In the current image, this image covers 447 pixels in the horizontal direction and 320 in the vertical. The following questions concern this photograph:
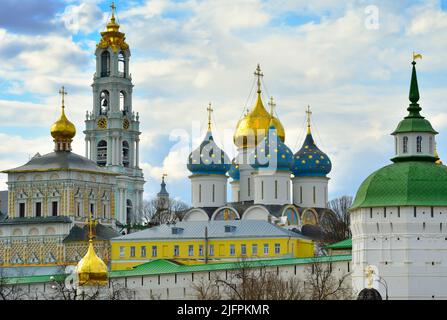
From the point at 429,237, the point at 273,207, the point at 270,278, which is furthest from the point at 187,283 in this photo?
the point at 273,207

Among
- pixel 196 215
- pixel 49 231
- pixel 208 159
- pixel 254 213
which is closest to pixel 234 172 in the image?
pixel 208 159

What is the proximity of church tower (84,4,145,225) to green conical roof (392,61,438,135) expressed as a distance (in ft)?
122

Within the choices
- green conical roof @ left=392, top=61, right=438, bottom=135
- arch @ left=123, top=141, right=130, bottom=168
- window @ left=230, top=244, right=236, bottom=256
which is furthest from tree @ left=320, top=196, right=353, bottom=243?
arch @ left=123, top=141, right=130, bottom=168

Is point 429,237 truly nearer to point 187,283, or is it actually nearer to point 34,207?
point 187,283

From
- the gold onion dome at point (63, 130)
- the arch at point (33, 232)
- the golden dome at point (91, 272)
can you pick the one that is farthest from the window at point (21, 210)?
the golden dome at point (91, 272)

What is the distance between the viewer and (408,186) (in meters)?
51.6

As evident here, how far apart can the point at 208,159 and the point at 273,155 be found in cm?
319

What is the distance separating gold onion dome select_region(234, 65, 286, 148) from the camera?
242ft

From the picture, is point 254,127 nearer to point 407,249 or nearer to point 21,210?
point 21,210

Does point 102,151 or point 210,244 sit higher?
point 102,151

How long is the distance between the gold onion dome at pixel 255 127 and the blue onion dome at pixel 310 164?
146 centimetres

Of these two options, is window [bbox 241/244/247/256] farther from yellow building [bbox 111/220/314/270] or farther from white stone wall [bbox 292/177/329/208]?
white stone wall [bbox 292/177/329/208]

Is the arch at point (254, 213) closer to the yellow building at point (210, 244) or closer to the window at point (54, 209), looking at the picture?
the yellow building at point (210, 244)

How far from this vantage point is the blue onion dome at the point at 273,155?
71250mm
